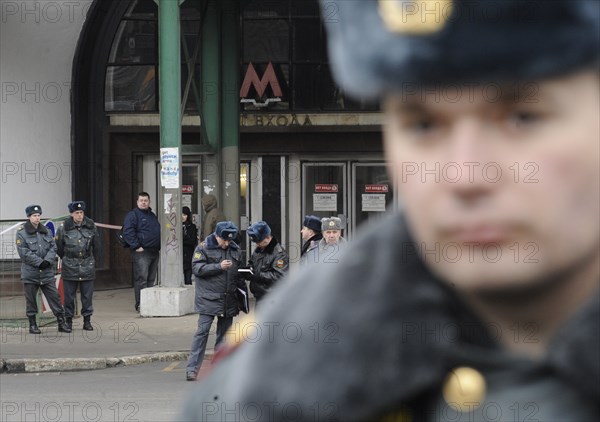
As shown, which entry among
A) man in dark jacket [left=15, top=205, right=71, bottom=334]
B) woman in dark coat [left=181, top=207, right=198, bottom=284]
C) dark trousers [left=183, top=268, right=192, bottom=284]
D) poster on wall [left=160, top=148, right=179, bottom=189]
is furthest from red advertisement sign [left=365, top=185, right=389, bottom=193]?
man in dark jacket [left=15, top=205, right=71, bottom=334]

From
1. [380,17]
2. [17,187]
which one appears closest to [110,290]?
[17,187]

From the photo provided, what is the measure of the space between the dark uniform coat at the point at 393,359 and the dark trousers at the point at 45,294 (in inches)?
567

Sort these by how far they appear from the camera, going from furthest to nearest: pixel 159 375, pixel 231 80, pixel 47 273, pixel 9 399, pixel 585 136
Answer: pixel 231 80, pixel 47 273, pixel 159 375, pixel 9 399, pixel 585 136

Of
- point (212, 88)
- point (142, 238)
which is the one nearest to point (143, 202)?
point (142, 238)

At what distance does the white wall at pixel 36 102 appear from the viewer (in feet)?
66.1

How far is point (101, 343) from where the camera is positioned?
49.3ft

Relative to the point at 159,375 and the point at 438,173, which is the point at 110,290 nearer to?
the point at 159,375

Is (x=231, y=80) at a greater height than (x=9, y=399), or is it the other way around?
(x=231, y=80)

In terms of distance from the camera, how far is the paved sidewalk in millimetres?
13492

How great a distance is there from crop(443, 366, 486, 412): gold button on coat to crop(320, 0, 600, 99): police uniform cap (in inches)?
14.2

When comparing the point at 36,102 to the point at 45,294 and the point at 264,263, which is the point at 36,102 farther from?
the point at 264,263

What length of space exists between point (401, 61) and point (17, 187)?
19473mm

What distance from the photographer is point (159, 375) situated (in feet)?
42.0

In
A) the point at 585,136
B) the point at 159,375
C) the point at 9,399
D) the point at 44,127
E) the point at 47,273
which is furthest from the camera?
the point at 44,127
